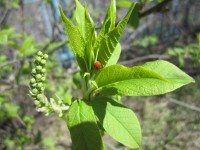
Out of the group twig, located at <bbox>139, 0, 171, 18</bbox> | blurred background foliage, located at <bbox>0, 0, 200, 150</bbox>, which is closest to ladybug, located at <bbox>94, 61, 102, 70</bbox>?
twig, located at <bbox>139, 0, 171, 18</bbox>

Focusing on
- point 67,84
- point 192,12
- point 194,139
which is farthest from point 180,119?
point 192,12

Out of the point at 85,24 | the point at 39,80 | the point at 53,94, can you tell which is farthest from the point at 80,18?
the point at 53,94

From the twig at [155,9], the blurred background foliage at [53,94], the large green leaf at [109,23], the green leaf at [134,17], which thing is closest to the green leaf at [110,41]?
the large green leaf at [109,23]

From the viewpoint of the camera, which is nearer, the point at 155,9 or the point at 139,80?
the point at 139,80

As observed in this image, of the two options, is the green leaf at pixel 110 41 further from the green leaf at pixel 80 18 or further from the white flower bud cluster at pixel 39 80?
the white flower bud cluster at pixel 39 80

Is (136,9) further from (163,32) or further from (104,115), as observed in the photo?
(163,32)

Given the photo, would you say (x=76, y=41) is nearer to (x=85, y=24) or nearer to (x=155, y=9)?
(x=85, y=24)
